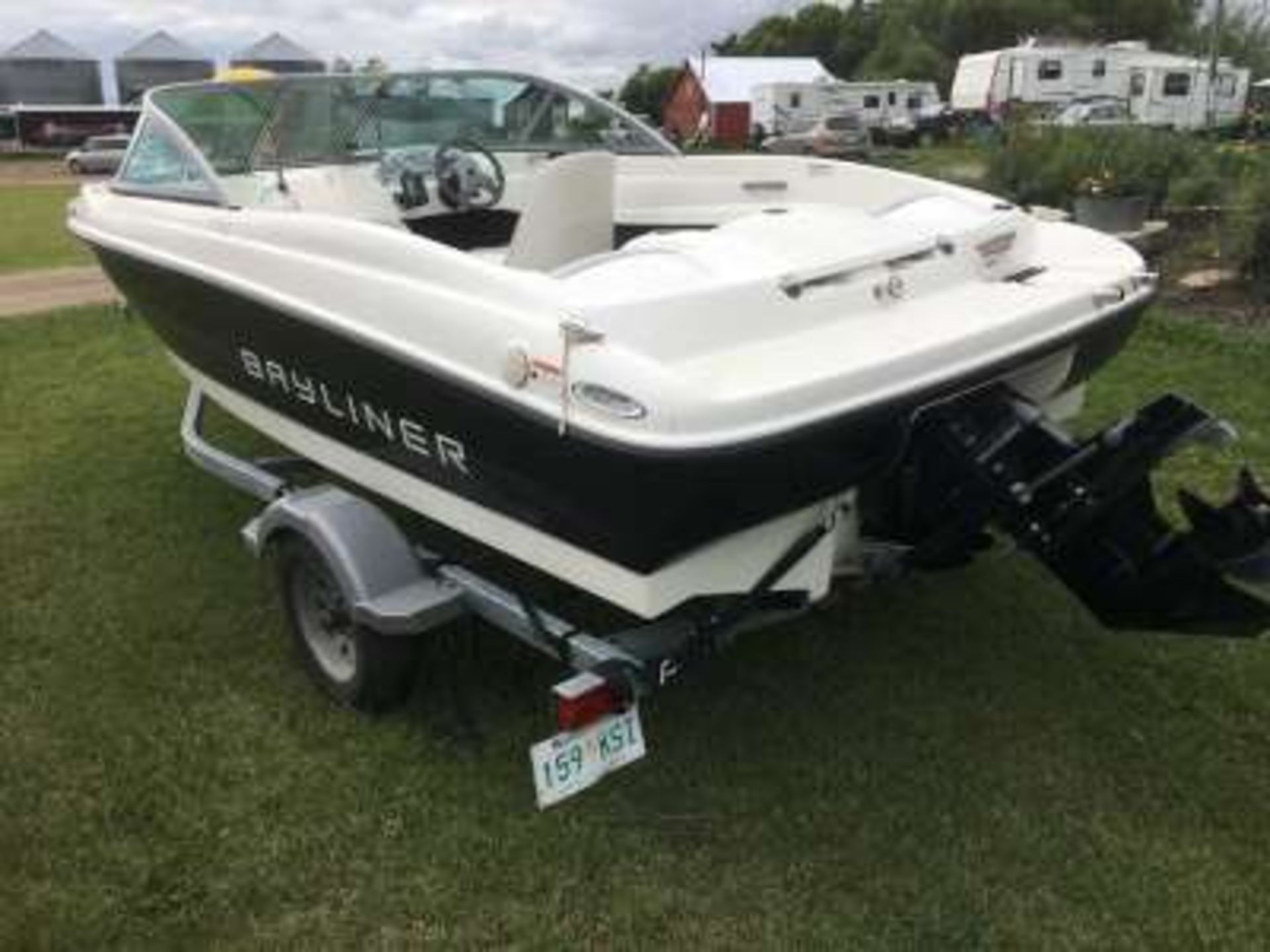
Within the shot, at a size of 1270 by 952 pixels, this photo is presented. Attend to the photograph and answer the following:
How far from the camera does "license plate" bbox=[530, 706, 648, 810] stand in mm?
2834

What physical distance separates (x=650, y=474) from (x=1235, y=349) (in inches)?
209

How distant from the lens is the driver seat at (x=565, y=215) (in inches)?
152

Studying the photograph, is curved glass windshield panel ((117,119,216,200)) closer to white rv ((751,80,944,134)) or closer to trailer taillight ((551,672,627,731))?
trailer taillight ((551,672,627,731))

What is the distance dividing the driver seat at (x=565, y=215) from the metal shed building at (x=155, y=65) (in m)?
50.4

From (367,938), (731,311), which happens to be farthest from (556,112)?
(367,938)

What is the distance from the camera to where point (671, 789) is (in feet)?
10.7

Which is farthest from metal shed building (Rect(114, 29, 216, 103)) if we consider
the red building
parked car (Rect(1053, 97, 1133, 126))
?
parked car (Rect(1053, 97, 1133, 126))

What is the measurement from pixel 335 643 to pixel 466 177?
2.03 meters

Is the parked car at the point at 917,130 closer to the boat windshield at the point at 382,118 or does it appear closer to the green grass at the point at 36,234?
the green grass at the point at 36,234

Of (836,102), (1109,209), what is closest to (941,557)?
(1109,209)

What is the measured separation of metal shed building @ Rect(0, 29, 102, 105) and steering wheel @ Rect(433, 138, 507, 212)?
172ft

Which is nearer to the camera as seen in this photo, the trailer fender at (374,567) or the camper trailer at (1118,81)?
the trailer fender at (374,567)

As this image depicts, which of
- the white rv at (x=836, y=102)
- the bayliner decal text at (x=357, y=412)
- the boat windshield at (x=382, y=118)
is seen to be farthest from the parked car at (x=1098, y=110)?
the bayliner decal text at (x=357, y=412)

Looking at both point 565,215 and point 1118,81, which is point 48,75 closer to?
point 1118,81
